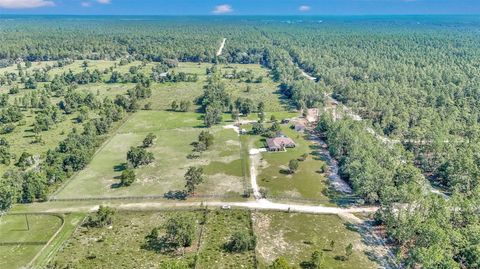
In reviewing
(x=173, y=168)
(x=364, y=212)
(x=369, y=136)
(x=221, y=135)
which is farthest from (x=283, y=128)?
(x=364, y=212)

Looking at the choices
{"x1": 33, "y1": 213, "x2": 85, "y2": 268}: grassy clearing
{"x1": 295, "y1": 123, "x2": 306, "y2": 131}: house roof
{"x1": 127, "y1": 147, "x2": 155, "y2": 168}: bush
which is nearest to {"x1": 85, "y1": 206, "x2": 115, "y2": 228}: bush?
{"x1": 33, "y1": 213, "x2": 85, "y2": 268}: grassy clearing

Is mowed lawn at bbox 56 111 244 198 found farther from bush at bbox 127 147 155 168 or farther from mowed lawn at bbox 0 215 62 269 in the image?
mowed lawn at bbox 0 215 62 269

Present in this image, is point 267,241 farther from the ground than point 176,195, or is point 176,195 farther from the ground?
point 176,195

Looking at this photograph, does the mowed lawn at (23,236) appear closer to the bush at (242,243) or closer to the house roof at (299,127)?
the bush at (242,243)

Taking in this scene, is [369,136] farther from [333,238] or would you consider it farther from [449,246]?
[449,246]

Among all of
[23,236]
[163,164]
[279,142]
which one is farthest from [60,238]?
[279,142]

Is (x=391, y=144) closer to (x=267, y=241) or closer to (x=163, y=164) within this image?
(x=267, y=241)
